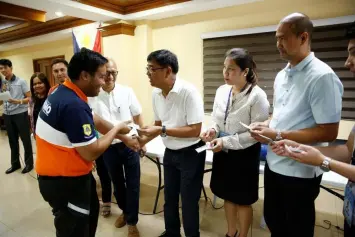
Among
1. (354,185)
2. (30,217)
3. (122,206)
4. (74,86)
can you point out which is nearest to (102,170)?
(122,206)

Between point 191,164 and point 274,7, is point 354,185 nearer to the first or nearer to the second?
point 191,164

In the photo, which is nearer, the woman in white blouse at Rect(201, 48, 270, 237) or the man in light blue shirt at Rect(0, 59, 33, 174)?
the woman in white blouse at Rect(201, 48, 270, 237)

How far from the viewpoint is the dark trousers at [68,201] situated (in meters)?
1.33

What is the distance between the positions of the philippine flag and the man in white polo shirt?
290cm

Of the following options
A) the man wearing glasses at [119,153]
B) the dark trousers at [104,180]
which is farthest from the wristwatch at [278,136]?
the dark trousers at [104,180]

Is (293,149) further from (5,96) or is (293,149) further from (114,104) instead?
(5,96)

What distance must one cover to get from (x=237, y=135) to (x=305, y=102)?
54cm

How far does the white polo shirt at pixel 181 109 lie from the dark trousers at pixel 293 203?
1.99 feet

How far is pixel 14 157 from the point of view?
3.88m

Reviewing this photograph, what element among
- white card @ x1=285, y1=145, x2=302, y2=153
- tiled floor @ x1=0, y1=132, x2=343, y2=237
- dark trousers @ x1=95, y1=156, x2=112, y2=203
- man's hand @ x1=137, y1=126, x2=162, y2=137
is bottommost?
tiled floor @ x1=0, y1=132, x2=343, y2=237

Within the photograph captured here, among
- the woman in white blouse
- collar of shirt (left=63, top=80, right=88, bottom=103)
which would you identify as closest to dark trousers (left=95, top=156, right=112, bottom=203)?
the woman in white blouse

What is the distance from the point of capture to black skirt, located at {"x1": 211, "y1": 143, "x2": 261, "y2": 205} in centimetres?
171

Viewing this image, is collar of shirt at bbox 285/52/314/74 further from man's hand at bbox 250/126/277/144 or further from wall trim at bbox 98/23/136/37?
wall trim at bbox 98/23/136/37

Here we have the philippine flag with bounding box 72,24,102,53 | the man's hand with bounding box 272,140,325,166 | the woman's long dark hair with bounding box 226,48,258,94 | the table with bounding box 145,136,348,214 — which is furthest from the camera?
the philippine flag with bounding box 72,24,102,53
